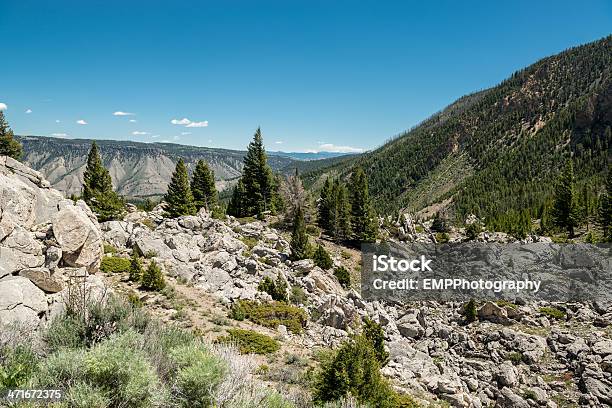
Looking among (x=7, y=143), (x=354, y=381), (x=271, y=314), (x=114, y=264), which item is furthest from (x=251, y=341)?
(x=7, y=143)

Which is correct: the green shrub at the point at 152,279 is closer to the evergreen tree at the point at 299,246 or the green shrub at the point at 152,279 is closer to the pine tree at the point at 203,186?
the evergreen tree at the point at 299,246

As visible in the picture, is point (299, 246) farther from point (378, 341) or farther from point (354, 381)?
point (354, 381)

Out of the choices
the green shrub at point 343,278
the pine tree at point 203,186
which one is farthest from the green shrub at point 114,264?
the pine tree at point 203,186

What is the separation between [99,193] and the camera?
104 feet

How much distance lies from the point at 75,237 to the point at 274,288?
398 inches

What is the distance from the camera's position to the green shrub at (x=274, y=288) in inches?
762

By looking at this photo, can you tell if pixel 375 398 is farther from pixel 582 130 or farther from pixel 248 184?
pixel 582 130

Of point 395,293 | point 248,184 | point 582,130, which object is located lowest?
point 395,293

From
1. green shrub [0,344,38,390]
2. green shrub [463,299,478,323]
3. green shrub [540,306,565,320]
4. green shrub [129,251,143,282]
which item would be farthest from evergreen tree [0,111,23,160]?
green shrub [540,306,565,320]

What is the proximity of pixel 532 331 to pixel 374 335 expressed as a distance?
45.9ft

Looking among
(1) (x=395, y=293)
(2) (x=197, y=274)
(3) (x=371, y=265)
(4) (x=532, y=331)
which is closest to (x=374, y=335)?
(2) (x=197, y=274)

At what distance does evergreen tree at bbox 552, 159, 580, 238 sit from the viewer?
48.3m

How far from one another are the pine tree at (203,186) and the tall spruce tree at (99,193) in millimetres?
12998

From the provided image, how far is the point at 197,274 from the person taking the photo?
20281 mm
